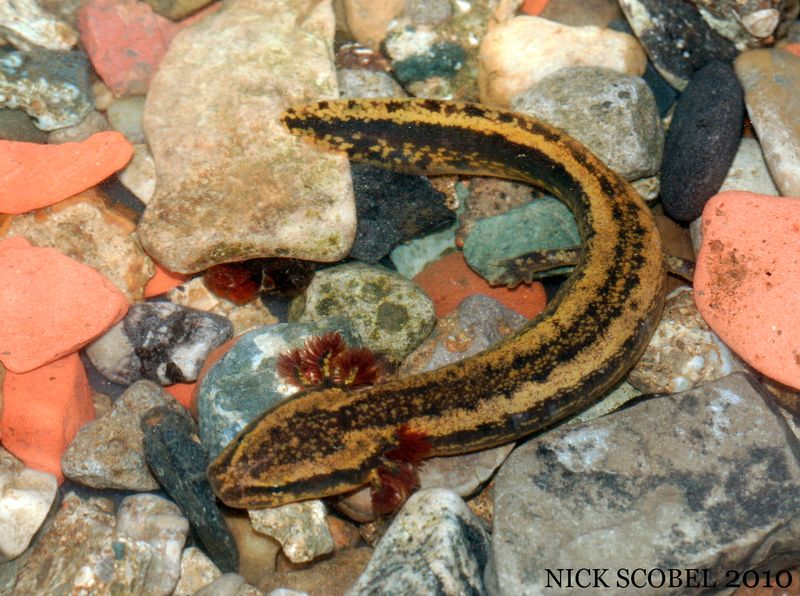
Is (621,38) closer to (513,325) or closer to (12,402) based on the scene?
(513,325)

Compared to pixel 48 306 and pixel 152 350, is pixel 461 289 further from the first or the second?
pixel 48 306

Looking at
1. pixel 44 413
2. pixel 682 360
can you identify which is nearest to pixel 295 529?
pixel 44 413

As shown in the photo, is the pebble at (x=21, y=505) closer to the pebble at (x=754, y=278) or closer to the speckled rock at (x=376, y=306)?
the speckled rock at (x=376, y=306)

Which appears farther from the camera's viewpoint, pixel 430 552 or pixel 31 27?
pixel 31 27

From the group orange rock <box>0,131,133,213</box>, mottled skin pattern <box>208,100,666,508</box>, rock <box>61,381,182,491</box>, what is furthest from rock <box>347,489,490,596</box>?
orange rock <box>0,131,133,213</box>

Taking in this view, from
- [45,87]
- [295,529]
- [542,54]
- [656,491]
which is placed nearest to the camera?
[656,491]

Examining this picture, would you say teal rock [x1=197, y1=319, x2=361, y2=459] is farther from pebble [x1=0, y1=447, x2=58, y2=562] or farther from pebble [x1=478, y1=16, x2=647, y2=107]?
pebble [x1=478, y1=16, x2=647, y2=107]
